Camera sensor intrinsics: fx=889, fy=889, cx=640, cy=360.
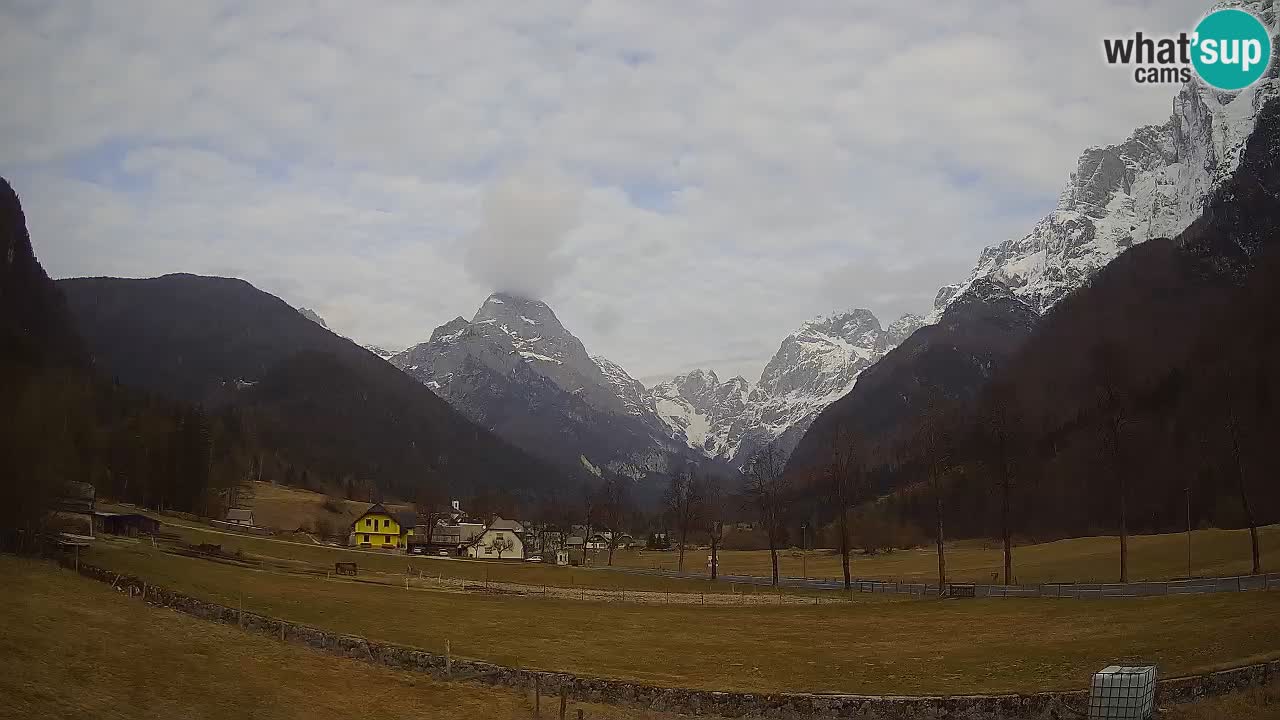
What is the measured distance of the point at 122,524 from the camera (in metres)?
86.8

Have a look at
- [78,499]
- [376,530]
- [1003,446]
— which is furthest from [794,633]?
[376,530]

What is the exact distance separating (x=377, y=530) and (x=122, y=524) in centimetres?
7602

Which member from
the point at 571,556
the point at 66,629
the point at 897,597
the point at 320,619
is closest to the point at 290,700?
the point at 66,629

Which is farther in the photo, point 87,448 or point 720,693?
point 87,448

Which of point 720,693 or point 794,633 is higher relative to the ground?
point 720,693

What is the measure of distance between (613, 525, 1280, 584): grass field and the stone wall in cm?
4602

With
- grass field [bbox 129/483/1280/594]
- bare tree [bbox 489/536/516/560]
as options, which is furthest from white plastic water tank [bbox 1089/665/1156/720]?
bare tree [bbox 489/536/516/560]

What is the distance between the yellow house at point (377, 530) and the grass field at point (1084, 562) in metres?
51.7

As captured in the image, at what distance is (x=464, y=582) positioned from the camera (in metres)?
90.4

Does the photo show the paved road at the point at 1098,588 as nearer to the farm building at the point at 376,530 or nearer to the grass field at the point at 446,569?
the grass field at the point at 446,569

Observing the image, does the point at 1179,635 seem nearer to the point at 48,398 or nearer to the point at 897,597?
the point at 897,597

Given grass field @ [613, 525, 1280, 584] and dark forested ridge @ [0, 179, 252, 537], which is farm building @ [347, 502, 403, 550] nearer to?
dark forested ridge @ [0, 179, 252, 537]

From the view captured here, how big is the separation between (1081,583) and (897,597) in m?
15.4

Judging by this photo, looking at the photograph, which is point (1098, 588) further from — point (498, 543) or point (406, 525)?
point (406, 525)
